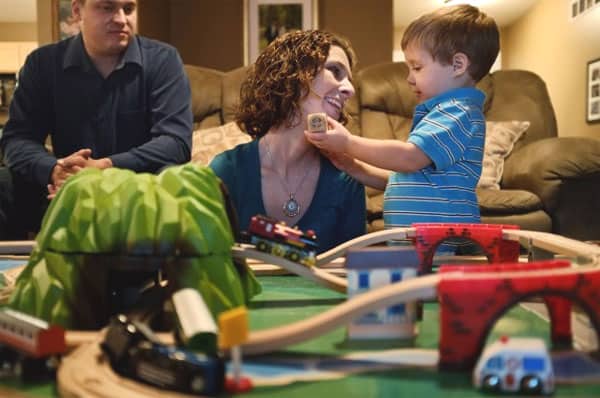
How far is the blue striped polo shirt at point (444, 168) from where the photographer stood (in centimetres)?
149

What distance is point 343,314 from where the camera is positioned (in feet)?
1.69

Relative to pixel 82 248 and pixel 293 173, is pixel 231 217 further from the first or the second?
pixel 293 173

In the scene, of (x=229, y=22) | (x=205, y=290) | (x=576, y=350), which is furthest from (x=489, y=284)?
(x=229, y=22)

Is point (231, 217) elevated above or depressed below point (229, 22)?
below

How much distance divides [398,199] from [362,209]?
0.09 meters

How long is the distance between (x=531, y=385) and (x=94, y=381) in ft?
0.97

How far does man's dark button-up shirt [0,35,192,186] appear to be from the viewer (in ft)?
6.88

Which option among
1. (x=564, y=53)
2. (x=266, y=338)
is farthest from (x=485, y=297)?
(x=564, y=53)

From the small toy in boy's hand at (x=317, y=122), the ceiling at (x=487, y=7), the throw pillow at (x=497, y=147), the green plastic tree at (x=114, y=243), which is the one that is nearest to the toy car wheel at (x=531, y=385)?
the green plastic tree at (x=114, y=243)

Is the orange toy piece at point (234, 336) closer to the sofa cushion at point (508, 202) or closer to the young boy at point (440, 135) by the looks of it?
the young boy at point (440, 135)

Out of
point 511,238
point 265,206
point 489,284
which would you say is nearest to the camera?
point 489,284

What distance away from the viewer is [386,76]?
383 cm

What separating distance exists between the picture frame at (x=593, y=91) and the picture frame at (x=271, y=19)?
6.79 feet

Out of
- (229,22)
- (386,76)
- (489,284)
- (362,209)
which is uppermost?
(229,22)
